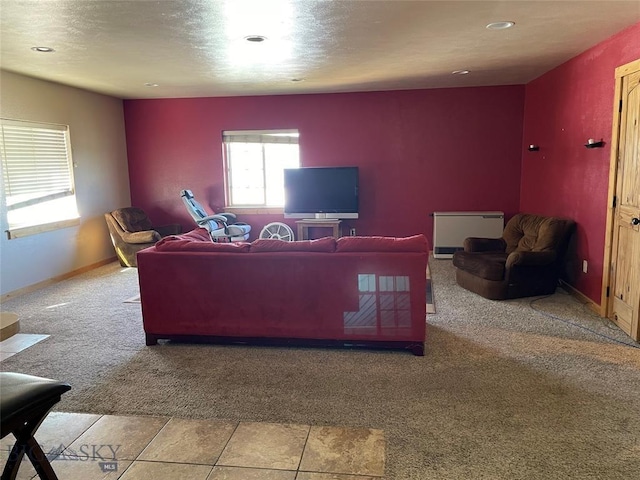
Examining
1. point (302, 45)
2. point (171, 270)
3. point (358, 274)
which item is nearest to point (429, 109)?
point (302, 45)

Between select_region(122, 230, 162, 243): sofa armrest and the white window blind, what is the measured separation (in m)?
0.91

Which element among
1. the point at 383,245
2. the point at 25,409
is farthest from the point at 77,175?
the point at 25,409

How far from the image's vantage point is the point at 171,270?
339 cm

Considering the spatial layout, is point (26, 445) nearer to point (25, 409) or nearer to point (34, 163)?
point (25, 409)

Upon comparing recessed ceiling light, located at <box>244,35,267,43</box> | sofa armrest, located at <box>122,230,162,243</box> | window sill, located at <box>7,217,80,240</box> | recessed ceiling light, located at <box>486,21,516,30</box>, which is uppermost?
recessed ceiling light, located at <box>244,35,267,43</box>

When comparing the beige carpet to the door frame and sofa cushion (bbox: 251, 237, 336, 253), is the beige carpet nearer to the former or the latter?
the door frame

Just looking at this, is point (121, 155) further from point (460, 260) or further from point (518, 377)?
point (518, 377)

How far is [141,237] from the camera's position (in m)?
6.22

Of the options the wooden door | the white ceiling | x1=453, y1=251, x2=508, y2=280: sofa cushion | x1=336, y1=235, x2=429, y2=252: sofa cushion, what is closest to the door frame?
the wooden door

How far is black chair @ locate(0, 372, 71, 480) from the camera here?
1.56 meters

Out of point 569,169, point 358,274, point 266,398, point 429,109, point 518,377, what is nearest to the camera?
point 266,398

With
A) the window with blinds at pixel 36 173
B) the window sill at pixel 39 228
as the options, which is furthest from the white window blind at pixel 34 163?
the window sill at pixel 39 228

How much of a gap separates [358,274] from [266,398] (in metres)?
1.03

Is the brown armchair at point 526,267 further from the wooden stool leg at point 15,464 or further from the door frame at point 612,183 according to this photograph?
the wooden stool leg at point 15,464
